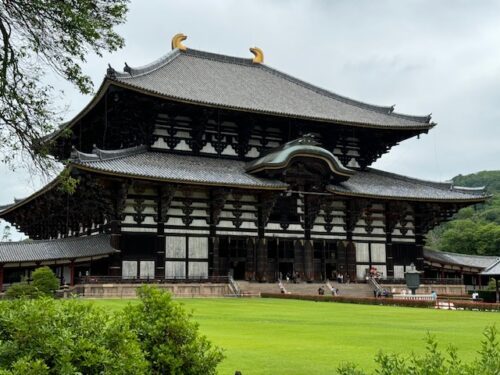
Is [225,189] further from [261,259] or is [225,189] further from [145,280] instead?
[145,280]

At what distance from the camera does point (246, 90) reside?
173ft

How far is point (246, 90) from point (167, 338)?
4562 cm

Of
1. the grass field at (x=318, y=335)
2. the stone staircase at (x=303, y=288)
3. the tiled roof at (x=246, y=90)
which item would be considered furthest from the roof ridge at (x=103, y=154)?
the grass field at (x=318, y=335)

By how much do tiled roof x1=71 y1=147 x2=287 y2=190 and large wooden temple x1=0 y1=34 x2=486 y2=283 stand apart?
149mm

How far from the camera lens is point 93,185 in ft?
131

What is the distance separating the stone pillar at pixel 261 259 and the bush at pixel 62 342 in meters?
38.3

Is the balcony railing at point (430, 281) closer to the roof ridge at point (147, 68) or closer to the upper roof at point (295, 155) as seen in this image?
the upper roof at point (295, 155)

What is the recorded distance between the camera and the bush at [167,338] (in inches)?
322

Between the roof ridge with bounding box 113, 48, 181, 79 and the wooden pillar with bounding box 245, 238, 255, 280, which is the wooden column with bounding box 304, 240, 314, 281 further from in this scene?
the roof ridge with bounding box 113, 48, 181, 79

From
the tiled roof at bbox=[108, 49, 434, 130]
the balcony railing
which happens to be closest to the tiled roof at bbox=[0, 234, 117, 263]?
the tiled roof at bbox=[108, 49, 434, 130]

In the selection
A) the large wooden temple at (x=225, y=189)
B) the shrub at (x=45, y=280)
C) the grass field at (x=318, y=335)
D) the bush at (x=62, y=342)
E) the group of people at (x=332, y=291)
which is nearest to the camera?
the bush at (x=62, y=342)

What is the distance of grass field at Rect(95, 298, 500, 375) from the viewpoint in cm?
1258

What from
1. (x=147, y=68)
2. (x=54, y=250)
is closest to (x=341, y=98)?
(x=147, y=68)

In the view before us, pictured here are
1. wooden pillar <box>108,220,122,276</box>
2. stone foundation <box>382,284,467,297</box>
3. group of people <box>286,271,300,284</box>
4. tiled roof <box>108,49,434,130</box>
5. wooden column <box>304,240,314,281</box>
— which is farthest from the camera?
stone foundation <box>382,284,467,297</box>
